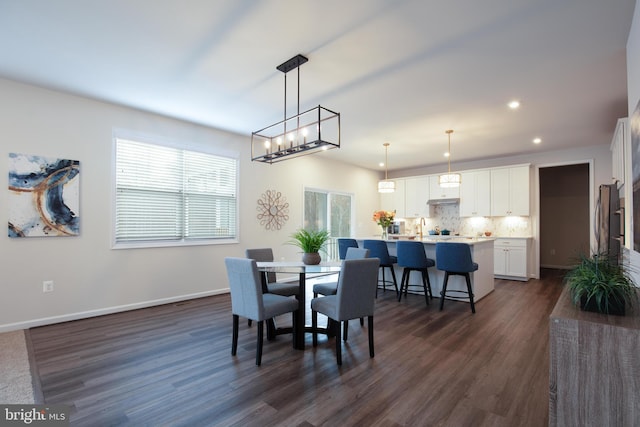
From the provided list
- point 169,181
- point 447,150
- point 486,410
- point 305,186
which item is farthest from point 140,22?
point 447,150

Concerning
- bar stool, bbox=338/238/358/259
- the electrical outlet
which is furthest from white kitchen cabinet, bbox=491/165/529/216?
the electrical outlet

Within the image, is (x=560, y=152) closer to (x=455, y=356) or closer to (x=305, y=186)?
(x=305, y=186)

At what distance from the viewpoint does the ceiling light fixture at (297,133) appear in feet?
10.1

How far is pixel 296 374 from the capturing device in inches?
98.0

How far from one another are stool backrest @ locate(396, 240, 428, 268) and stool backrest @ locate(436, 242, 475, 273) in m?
0.25

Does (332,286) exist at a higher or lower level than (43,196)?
lower

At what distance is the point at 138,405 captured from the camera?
2080 millimetres

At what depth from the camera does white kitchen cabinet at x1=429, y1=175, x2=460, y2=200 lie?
7.58 metres

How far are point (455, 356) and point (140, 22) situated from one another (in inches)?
152

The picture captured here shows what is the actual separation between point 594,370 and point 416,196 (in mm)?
6970

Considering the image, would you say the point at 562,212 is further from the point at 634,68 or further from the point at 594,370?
the point at 594,370

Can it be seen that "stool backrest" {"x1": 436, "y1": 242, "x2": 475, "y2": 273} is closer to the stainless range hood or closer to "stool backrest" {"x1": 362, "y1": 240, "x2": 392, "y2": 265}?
"stool backrest" {"x1": 362, "y1": 240, "x2": 392, "y2": 265}

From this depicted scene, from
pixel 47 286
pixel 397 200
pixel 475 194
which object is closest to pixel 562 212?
pixel 475 194

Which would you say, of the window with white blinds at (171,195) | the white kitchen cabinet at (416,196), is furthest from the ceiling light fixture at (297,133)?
the white kitchen cabinet at (416,196)
